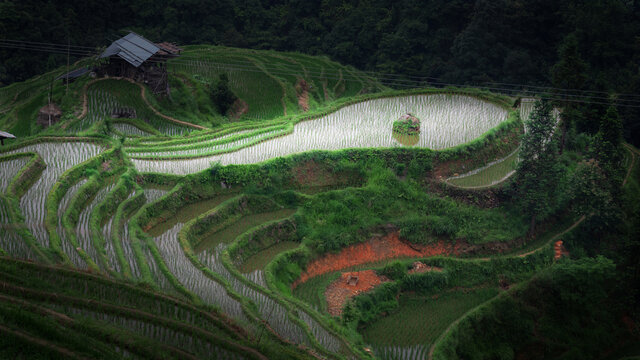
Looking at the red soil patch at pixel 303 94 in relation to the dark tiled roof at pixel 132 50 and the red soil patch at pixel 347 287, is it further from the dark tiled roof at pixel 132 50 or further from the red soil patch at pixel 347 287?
the red soil patch at pixel 347 287

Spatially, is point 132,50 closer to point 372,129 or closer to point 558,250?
point 372,129

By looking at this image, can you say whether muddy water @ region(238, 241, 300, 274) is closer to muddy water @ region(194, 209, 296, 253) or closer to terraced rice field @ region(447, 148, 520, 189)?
muddy water @ region(194, 209, 296, 253)

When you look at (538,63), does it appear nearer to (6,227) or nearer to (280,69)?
(280,69)

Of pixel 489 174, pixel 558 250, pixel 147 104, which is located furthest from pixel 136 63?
pixel 558 250

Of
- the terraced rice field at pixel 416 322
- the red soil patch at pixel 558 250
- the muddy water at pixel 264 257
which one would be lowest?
the terraced rice field at pixel 416 322

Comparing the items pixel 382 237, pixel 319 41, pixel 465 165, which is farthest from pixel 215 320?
pixel 319 41

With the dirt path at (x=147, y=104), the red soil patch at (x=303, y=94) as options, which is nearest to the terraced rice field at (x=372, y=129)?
the dirt path at (x=147, y=104)
